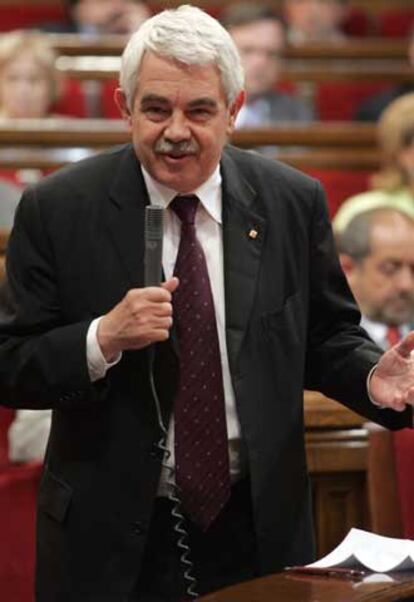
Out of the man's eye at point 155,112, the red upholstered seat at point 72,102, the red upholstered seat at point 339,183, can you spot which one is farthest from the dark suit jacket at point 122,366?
the red upholstered seat at point 72,102

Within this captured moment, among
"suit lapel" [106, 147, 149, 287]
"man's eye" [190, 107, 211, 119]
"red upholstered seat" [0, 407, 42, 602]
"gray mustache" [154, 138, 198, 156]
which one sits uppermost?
"man's eye" [190, 107, 211, 119]

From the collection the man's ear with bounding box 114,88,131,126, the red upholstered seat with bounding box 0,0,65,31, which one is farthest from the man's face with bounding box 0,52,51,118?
the man's ear with bounding box 114,88,131,126

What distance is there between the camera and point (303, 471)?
1.76 m

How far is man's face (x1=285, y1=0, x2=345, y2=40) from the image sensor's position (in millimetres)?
5426

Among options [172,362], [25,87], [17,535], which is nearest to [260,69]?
[25,87]

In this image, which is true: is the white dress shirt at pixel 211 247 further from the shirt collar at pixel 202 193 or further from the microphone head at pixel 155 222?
the microphone head at pixel 155 222

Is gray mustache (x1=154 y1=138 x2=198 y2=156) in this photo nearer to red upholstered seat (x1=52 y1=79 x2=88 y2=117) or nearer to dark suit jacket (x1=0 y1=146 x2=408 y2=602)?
dark suit jacket (x1=0 y1=146 x2=408 y2=602)

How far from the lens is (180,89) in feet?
5.36

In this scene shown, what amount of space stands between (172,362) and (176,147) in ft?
0.75

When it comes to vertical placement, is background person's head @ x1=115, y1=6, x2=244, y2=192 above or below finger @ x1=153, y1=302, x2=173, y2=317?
above

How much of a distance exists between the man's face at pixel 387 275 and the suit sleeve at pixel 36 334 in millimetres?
1399

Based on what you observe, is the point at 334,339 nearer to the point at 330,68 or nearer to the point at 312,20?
the point at 330,68

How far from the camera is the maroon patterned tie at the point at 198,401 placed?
1.68 m

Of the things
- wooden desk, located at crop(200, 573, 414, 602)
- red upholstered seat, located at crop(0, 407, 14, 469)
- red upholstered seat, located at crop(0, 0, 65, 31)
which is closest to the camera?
wooden desk, located at crop(200, 573, 414, 602)
